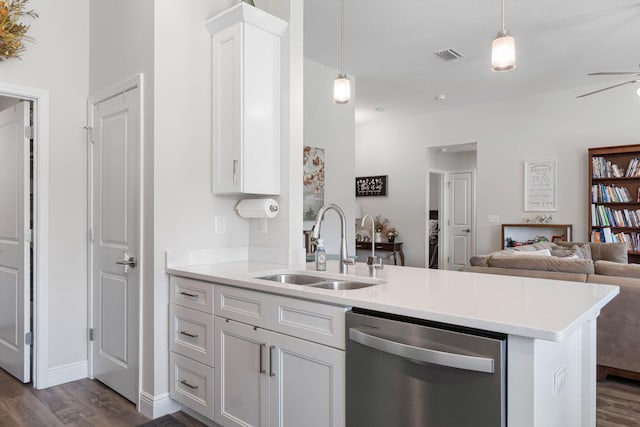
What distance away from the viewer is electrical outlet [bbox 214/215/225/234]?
2.88m

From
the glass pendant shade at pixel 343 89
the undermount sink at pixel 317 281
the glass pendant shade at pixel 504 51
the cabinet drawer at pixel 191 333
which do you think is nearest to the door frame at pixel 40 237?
the cabinet drawer at pixel 191 333

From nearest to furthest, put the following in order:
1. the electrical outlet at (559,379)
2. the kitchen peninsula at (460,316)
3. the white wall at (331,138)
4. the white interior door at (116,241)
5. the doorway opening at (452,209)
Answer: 1. the kitchen peninsula at (460,316)
2. the electrical outlet at (559,379)
3. the white interior door at (116,241)
4. the white wall at (331,138)
5. the doorway opening at (452,209)

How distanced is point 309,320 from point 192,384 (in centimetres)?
102

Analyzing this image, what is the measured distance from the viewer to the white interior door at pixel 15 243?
299cm

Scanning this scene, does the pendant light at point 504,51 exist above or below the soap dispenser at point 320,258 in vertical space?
above

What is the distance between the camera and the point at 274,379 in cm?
197

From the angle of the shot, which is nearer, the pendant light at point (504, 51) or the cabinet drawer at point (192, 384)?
the cabinet drawer at point (192, 384)

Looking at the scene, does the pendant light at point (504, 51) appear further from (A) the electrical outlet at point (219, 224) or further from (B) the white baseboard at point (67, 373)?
(B) the white baseboard at point (67, 373)

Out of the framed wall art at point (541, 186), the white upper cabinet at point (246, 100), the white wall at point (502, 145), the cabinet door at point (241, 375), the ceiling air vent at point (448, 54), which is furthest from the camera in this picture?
the framed wall art at point (541, 186)

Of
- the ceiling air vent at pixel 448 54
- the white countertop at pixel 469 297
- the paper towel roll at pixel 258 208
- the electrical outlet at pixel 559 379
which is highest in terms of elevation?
the ceiling air vent at pixel 448 54

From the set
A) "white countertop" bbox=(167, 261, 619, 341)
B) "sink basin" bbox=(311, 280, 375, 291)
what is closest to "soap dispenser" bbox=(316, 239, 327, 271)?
"white countertop" bbox=(167, 261, 619, 341)

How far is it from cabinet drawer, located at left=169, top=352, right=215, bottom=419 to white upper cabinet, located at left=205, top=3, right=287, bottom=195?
1021 millimetres

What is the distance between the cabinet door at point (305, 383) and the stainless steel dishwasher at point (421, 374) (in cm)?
7

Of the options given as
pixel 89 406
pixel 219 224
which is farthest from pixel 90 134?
pixel 89 406
